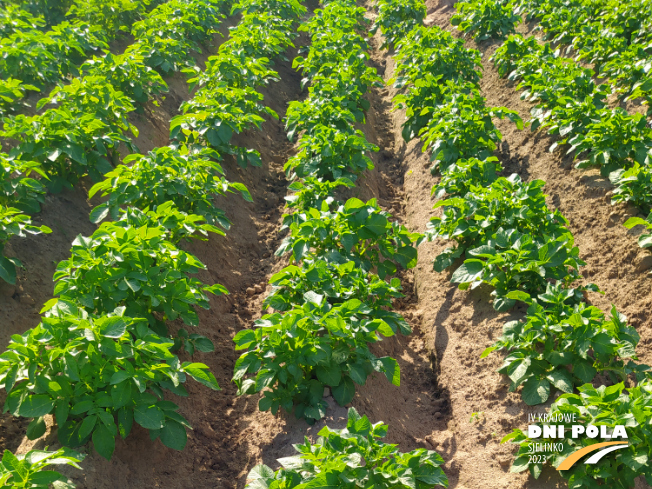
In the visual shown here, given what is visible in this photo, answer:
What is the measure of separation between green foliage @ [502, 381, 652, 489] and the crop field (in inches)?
0.5

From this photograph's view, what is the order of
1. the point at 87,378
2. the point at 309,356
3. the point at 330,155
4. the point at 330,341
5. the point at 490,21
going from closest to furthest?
the point at 87,378
the point at 309,356
the point at 330,341
the point at 330,155
the point at 490,21

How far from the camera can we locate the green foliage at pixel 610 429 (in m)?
2.31

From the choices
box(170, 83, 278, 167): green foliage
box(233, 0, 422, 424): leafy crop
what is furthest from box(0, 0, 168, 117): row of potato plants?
box(233, 0, 422, 424): leafy crop

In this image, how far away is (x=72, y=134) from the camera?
464cm

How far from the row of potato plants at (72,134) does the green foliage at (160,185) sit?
1.69ft

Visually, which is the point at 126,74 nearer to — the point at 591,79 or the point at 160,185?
the point at 160,185

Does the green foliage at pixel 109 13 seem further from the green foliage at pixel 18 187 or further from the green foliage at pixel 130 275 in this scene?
the green foliage at pixel 130 275

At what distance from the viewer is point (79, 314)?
9.48ft

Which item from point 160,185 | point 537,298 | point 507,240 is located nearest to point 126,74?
point 160,185

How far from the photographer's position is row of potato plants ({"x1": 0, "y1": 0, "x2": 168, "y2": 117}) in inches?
234

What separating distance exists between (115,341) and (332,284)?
4.62 feet

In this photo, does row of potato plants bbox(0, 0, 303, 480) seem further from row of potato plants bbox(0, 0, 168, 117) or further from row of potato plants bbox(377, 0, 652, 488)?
row of potato plants bbox(0, 0, 168, 117)

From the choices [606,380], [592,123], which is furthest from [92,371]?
[592,123]

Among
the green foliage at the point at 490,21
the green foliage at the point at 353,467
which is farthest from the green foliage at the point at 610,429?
the green foliage at the point at 490,21
